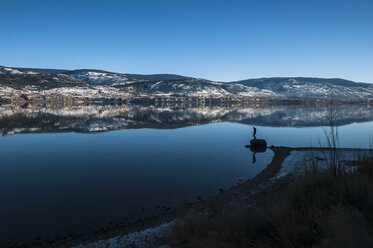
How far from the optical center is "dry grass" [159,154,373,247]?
3.13m

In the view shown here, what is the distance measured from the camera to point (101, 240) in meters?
7.43

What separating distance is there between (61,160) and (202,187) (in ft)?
40.2

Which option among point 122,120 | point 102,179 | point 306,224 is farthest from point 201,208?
point 122,120

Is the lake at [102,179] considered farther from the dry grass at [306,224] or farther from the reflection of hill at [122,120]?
the reflection of hill at [122,120]

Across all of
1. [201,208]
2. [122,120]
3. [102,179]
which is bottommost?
[102,179]

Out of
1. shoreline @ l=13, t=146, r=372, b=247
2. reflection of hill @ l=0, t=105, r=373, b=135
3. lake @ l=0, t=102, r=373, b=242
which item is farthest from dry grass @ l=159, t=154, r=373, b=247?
reflection of hill @ l=0, t=105, r=373, b=135

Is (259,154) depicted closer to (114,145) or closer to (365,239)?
(114,145)

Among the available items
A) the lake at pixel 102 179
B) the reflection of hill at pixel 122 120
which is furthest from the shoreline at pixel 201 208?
the reflection of hill at pixel 122 120

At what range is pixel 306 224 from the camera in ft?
12.9

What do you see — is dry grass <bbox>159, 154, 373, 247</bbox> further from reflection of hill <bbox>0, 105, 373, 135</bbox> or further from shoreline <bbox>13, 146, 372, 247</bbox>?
reflection of hill <bbox>0, 105, 373, 135</bbox>

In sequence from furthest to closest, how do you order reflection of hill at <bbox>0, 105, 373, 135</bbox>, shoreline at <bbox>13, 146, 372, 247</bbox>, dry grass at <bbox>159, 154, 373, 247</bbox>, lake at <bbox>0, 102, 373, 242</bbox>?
1. reflection of hill at <bbox>0, 105, 373, 135</bbox>
2. lake at <bbox>0, 102, 373, 242</bbox>
3. shoreline at <bbox>13, 146, 372, 247</bbox>
4. dry grass at <bbox>159, 154, 373, 247</bbox>

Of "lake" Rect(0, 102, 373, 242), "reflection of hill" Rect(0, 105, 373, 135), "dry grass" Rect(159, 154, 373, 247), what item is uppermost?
"dry grass" Rect(159, 154, 373, 247)

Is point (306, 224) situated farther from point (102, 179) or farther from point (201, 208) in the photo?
point (102, 179)

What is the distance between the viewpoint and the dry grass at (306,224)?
3127 millimetres
